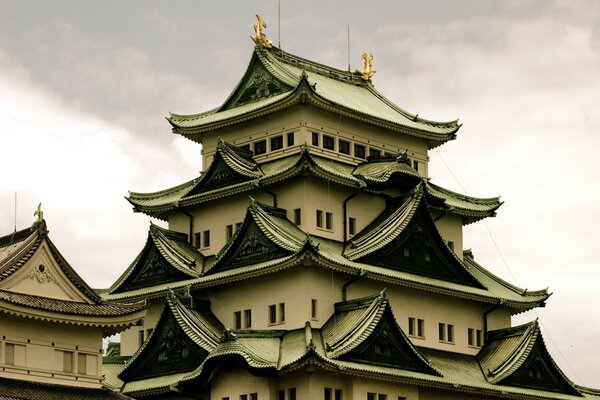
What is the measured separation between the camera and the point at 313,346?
59531mm

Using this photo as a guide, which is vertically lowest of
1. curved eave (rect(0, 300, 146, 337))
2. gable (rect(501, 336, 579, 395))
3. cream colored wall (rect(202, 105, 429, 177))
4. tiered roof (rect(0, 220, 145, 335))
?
gable (rect(501, 336, 579, 395))

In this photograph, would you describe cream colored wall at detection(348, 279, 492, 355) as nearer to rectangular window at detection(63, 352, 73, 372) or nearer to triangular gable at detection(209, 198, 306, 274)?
triangular gable at detection(209, 198, 306, 274)

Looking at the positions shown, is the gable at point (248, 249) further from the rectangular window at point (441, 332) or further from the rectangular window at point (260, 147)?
the rectangular window at point (441, 332)

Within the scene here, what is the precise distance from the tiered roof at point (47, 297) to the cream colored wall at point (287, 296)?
10.0 m

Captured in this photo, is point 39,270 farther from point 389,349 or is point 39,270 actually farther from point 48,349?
point 389,349

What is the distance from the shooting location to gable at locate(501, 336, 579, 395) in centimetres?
6925

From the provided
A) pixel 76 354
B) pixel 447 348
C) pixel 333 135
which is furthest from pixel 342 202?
pixel 76 354

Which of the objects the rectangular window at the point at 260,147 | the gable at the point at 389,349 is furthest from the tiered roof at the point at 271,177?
the gable at the point at 389,349

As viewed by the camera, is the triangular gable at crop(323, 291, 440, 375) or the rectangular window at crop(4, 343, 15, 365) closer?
the rectangular window at crop(4, 343, 15, 365)

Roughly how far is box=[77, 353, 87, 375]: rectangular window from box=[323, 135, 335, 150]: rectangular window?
21354 mm

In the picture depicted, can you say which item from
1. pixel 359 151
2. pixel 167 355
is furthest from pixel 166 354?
pixel 359 151

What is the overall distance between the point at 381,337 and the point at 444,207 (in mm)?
12503

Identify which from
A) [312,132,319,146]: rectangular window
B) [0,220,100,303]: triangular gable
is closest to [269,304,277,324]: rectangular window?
[312,132,319,146]: rectangular window

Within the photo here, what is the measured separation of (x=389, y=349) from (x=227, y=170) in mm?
13826
